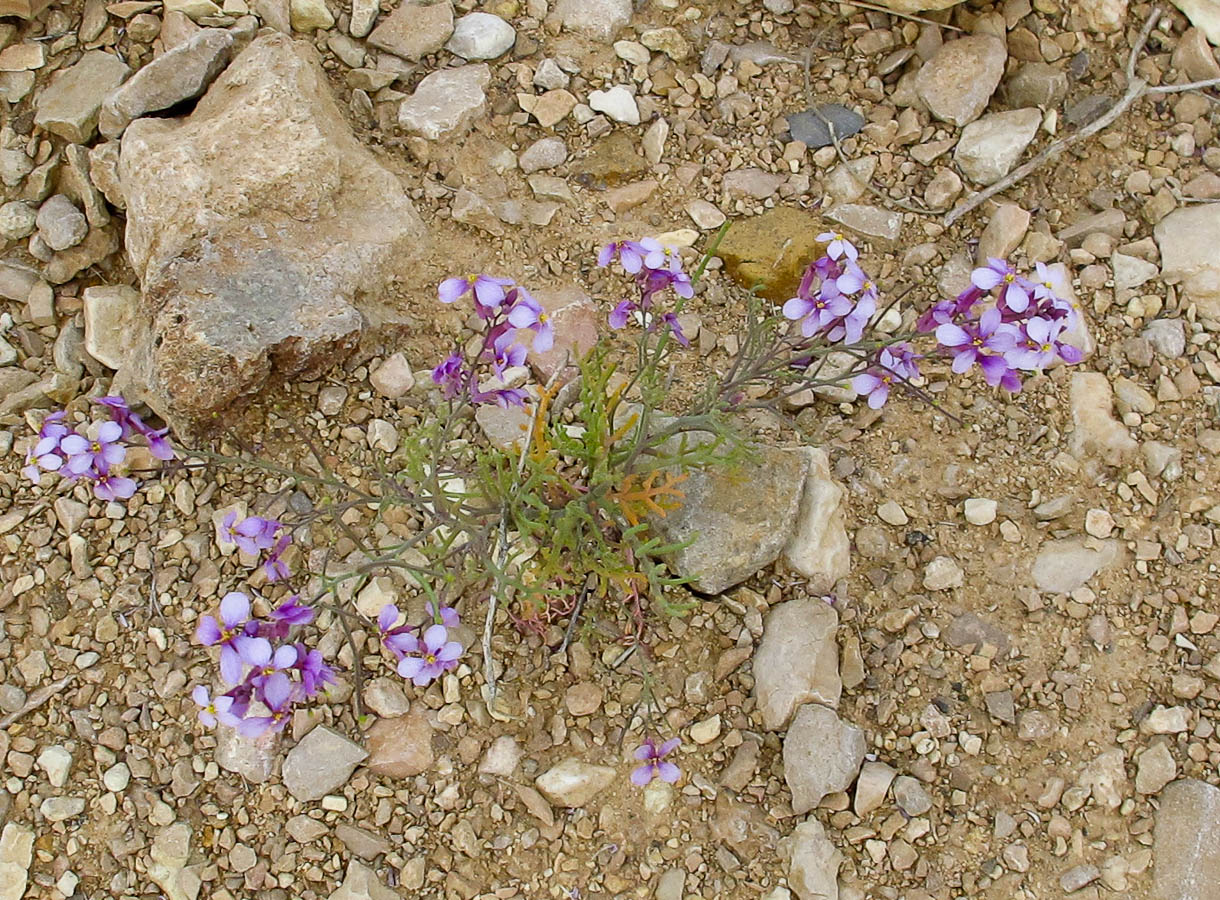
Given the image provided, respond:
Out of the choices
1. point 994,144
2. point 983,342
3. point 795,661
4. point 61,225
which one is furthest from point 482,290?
point 994,144

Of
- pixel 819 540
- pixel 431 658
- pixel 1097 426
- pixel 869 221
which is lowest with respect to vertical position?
pixel 819 540

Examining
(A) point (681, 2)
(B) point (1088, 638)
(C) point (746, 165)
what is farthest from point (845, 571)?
(A) point (681, 2)

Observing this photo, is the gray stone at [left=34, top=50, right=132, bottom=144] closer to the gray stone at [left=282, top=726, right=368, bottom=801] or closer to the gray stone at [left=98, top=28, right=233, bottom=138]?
the gray stone at [left=98, top=28, right=233, bottom=138]

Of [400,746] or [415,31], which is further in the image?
[415,31]

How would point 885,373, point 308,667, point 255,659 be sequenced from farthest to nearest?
point 885,373 < point 308,667 < point 255,659

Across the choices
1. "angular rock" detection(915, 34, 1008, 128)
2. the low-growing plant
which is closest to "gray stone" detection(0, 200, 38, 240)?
the low-growing plant

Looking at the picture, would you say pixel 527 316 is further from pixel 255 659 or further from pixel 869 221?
pixel 869 221
